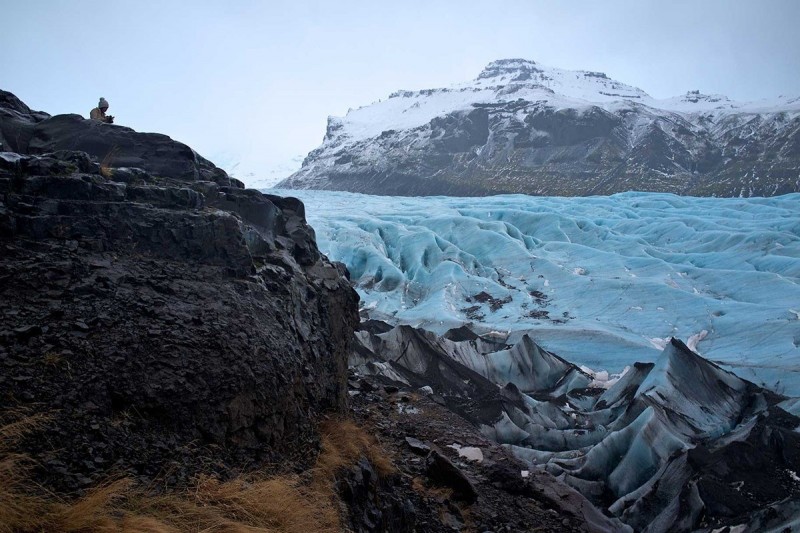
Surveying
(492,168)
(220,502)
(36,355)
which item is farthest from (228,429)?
(492,168)

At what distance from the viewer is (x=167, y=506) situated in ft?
10.7

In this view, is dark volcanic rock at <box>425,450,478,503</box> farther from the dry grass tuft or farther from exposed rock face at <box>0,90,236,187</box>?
exposed rock face at <box>0,90,236,187</box>

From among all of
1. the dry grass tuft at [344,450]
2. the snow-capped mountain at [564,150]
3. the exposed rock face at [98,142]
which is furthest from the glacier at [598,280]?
the snow-capped mountain at [564,150]

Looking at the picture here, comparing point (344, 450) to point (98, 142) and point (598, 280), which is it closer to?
point (98, 142)

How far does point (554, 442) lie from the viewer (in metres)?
9.78

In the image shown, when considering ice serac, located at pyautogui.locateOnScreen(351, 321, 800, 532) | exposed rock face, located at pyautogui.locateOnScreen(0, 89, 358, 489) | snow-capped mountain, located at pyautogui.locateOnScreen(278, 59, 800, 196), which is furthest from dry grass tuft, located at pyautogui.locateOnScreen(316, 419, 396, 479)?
snow-capped mountain, located at pyautogui.locateOnScreen(278, 59, 800, 196)

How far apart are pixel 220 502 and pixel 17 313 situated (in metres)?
2.04

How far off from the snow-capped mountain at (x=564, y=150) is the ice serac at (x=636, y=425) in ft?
187

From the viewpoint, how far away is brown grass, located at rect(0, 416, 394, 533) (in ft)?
9.30

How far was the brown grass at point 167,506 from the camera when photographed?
9.30 feet

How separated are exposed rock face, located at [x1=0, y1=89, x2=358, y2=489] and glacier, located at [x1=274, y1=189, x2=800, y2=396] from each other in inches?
434

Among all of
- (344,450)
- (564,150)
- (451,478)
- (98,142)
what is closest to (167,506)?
(344,450)

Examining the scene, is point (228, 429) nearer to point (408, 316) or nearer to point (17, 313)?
point (17, 313)

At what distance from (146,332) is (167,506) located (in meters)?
1.44
